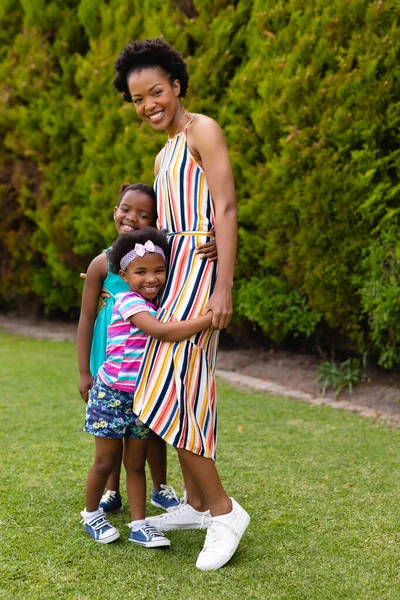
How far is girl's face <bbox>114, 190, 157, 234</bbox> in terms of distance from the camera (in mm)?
2832

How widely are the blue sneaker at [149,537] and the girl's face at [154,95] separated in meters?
1.56

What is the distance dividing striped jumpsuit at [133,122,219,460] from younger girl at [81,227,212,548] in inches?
2.9

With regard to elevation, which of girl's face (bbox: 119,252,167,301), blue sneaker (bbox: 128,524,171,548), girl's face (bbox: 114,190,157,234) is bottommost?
blue sneaker (bbox: 128,524,171,548)

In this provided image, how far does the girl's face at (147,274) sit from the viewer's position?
100 inches

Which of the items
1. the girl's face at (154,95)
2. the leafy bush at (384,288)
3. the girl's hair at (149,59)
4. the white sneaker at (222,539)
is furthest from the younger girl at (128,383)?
the leafy bush at (384,288)

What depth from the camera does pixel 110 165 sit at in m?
6.91

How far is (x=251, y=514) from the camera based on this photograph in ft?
9.59

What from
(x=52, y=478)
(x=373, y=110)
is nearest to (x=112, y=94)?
(x=373, y=110)

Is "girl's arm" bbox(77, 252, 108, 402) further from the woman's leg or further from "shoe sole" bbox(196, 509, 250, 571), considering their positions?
"shoe sole" bbox(196, 509, 250, 571)

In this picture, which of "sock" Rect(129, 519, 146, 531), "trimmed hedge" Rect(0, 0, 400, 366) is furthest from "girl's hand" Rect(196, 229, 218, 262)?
"trimmed hedge" Rect(0, 0, 400, 366)

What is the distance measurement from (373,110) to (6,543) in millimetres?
3493

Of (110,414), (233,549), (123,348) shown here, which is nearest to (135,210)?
(123,348)

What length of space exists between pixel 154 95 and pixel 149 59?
14 centimetres

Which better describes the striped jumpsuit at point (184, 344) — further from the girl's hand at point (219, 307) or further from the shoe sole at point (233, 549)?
the shoe sole at point (233, 549)
